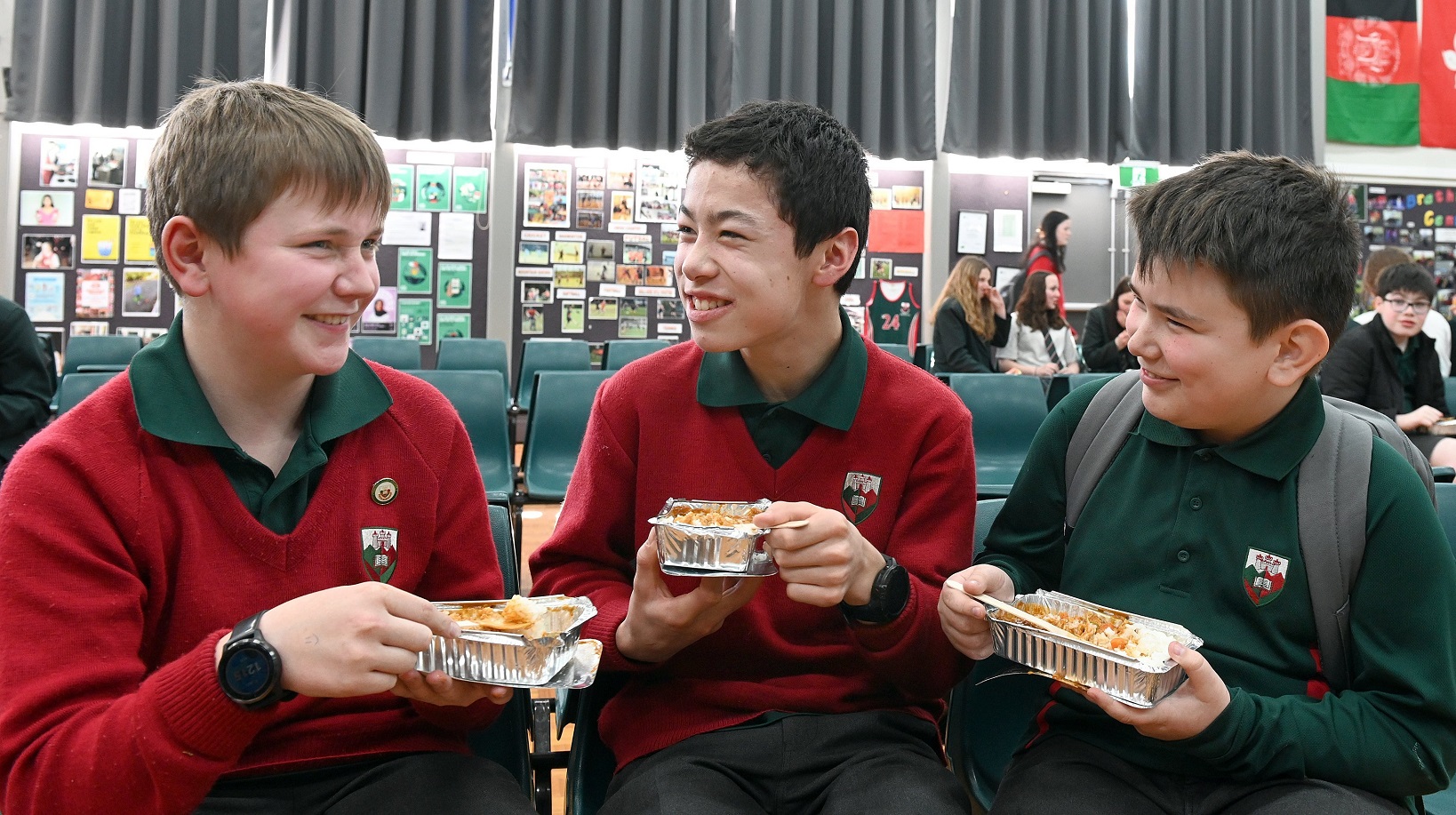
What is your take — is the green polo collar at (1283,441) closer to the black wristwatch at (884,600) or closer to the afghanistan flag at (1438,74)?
the black wristwatch at (884,600)

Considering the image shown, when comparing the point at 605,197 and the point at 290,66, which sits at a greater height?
the point at 290,66

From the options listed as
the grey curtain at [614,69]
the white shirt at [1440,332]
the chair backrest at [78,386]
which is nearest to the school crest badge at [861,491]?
the chair backrest at [78,386]

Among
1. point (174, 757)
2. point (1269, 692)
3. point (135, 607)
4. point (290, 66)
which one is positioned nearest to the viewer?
point (174, 757)

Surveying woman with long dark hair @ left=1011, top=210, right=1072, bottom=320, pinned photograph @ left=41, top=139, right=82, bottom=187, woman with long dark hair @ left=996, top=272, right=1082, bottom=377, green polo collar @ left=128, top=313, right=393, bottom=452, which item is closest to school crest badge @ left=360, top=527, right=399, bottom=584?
green polo collar @ left=128, top=313, right=393, bottom=452

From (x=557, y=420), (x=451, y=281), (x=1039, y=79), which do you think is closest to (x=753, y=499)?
(x=557, y=420)

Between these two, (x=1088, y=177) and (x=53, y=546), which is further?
(x=1088, y=177)

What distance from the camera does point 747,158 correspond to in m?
1.67

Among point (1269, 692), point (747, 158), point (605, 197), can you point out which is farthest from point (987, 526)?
point (605, 197)

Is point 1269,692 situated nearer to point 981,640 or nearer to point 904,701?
point 981,640

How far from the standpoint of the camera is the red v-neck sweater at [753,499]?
1.53 metres

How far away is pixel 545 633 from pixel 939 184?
833cm

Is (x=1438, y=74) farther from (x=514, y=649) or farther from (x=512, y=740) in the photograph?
(x=514, y=649)

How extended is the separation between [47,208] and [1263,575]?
872cm

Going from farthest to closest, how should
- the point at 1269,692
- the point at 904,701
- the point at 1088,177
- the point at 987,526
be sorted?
the point at 1088,177, the point at 987,526, the point at 904,701, the point at 1269,692
